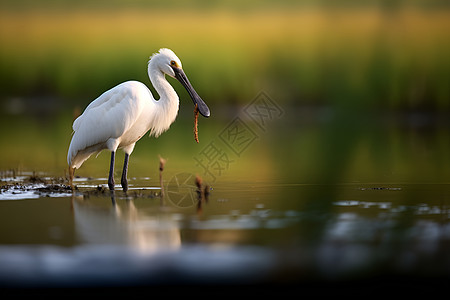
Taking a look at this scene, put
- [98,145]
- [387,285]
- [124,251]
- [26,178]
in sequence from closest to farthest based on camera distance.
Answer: [387,285], [124,251], [98,145], [26,178]

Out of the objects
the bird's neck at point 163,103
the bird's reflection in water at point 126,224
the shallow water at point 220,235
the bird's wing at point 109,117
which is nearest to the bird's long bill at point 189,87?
the bird's neck at point 163,103

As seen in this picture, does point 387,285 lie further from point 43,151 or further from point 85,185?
point 43,151

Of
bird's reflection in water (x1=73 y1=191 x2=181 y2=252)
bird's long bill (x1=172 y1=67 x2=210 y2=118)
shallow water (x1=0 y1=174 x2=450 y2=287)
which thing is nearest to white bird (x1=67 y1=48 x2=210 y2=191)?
bird's long bill (x1=172 y1=67 x2=210 y2=118)

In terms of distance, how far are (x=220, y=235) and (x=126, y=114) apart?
163 inches

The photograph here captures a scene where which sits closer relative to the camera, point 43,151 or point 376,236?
point 376,236

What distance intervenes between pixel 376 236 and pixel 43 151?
12.6 metres

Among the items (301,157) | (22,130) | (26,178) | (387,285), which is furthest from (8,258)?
A: (22,130)

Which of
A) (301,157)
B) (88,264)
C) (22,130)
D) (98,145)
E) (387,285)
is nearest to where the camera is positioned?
(387,285)

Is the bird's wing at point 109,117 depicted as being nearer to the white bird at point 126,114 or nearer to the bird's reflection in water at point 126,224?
the white bird at point 126,114

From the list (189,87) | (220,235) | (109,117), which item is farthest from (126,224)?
(189,87)

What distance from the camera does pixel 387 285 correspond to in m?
5.79

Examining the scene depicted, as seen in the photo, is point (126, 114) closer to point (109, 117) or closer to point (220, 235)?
point (109, 117)

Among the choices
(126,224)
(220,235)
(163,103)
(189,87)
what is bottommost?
(220,235)

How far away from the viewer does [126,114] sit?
11.2 m
